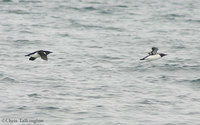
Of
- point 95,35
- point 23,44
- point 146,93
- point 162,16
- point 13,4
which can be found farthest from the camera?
point 13,4

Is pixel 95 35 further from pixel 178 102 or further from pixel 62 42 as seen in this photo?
pixel 178 102

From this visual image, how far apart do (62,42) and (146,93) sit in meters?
10.1

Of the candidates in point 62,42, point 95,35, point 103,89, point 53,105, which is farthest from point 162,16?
point 53,105

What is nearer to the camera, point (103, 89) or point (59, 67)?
point (103, 89)

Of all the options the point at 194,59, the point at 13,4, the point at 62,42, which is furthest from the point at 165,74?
the point at 13,4

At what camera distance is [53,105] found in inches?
661

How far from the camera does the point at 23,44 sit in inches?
1059

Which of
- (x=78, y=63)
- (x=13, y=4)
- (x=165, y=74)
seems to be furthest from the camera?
(x=13, y=4)

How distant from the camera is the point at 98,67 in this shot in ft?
73.5

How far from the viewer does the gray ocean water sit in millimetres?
16250

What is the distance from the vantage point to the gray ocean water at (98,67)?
53.3 ft

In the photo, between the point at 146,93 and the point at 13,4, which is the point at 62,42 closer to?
the point at 146,93

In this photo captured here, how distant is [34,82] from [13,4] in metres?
Result: 21.8

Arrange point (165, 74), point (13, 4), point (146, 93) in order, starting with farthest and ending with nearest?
point (13, 4), point (165, 74), point (146, 93)
